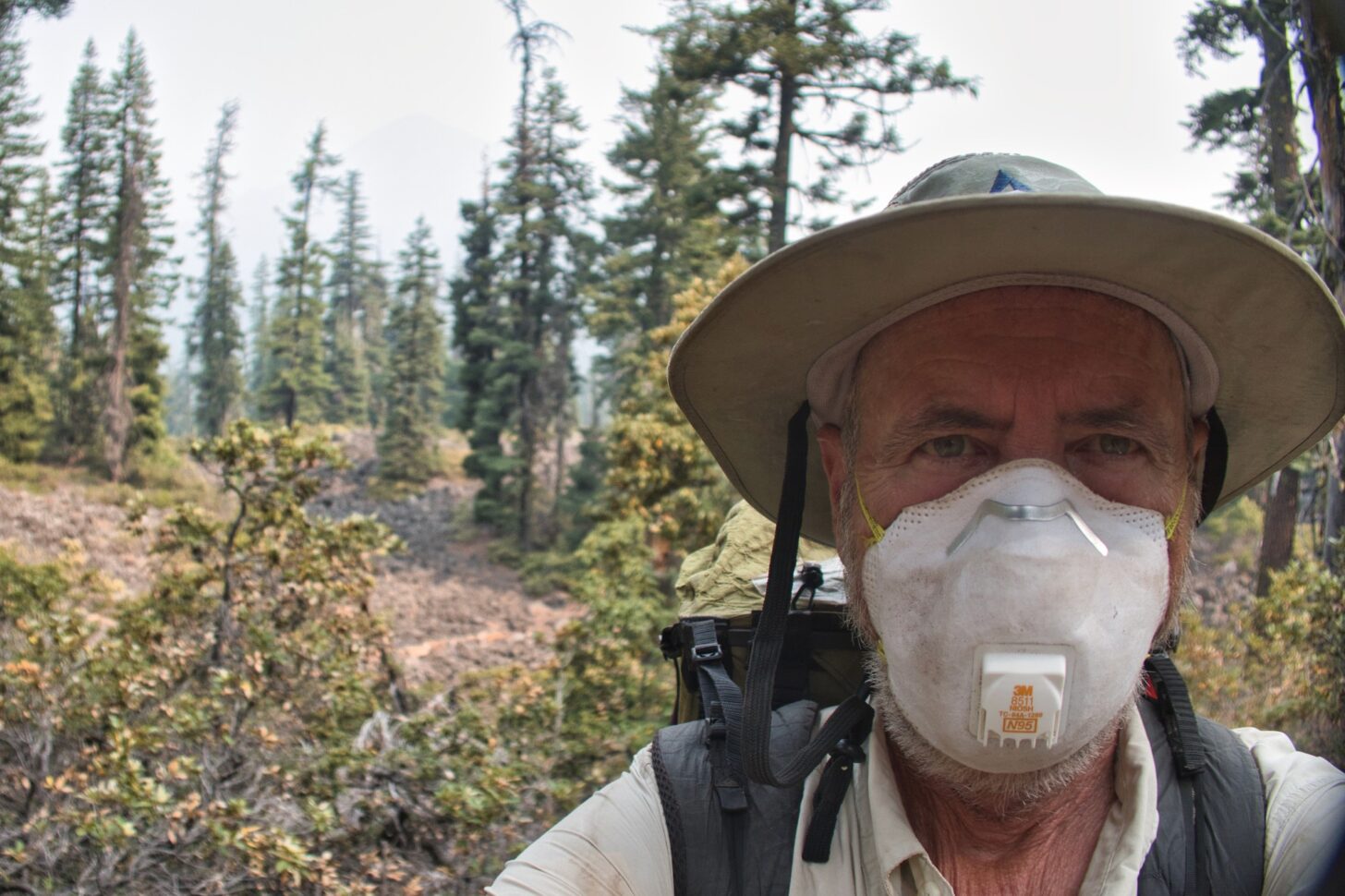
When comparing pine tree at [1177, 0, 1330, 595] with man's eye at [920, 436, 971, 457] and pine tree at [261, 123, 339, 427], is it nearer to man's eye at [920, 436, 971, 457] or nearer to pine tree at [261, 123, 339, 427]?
man's eye at [920, 436, 971, 457]

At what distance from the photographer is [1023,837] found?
5.11ft

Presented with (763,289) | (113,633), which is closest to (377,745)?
(113,633)

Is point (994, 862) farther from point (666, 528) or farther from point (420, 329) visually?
point (420, 329)

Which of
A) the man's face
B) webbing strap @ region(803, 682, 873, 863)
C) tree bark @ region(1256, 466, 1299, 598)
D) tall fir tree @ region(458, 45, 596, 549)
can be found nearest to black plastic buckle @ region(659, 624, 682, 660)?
webbing strap @ region(803, 682, 873, 863)

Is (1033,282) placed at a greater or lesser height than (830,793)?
greater

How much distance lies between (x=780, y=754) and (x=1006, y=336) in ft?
2.59

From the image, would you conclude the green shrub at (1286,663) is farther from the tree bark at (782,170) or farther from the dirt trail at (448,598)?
the tree bark at (782,170)

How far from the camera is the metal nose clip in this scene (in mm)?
1391

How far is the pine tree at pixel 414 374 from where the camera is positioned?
1880 inches

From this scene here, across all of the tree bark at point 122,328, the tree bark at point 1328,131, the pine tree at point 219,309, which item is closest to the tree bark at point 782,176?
the tree bark at point 1328,131

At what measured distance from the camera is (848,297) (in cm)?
157

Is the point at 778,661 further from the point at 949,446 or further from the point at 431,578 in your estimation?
the point at 431,578

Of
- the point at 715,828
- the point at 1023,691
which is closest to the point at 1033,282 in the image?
the point at 1023,691

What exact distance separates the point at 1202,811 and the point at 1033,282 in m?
0.85
